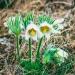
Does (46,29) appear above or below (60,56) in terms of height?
above

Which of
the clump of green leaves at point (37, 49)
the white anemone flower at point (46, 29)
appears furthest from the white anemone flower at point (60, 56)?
the white anemone flower at point (46, 29)

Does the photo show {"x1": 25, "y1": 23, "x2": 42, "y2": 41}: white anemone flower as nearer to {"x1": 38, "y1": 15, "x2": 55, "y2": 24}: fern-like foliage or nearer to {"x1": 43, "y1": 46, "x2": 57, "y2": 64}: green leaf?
{"x1": 38, "y1": 15, "x2": 55, "y2": 24}: fern-like foliage

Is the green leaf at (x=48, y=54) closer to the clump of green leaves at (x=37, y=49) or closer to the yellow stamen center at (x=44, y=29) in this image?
the clump of green leaves at (x=37, y=49)

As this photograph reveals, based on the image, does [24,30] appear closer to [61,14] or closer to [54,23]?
[54,23]

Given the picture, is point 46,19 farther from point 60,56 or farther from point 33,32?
point 60,56

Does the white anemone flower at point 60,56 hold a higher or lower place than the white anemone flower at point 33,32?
lower

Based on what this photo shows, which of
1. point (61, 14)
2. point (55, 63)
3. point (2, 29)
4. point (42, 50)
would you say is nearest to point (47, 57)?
point (55, 63)

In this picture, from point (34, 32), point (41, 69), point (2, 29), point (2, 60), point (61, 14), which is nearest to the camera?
point (34, 32)

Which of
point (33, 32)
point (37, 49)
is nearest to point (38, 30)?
point (33, 32)
